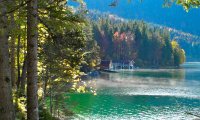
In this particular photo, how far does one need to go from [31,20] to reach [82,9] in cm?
159

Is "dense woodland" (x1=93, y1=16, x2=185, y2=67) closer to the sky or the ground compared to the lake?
closer to the sky

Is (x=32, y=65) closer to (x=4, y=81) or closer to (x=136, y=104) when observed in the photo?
(x=4, y=81)

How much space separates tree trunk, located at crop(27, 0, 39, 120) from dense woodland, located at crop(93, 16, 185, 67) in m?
138

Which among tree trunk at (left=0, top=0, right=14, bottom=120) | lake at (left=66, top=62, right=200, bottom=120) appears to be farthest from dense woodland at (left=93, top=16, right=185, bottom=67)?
tree trunk at (left=0, top=0, right=14, bottom=120)

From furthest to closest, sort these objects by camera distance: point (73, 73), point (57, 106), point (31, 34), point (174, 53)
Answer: point (174, 53), point (57, 106), point (73, 73), point (31, 34)

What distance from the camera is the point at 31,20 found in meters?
7.64

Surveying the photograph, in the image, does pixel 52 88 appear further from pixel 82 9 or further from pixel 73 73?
pixel 82 9

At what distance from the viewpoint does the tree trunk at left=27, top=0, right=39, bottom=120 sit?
24.9ft

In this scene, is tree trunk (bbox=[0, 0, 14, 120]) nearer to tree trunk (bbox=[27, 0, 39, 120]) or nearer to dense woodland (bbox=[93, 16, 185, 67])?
tree trunk (bbox=[27, 0, 39, 120])

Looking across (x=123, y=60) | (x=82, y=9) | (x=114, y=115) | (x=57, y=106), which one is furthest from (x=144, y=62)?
(x=82, y=9)

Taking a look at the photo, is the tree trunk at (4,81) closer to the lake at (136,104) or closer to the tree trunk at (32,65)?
the tree trunk at (32,65)

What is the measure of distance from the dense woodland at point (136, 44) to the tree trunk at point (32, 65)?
138 meters

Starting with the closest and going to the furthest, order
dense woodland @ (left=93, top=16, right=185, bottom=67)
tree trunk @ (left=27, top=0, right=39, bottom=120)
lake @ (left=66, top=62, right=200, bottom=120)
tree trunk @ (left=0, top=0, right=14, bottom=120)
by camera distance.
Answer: tree trunk @ (left=0, top=0, right=14, bottom=120) → tree trunk @ (left=27, top=0, right=39, bottom=120) → lake @ (left=66, top=62, right=200, bottom=120) → dense woodland @ (left=93, top=16, right=185, bottom=67)

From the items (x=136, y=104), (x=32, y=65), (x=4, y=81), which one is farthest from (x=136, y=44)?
(x=4, y=81)
